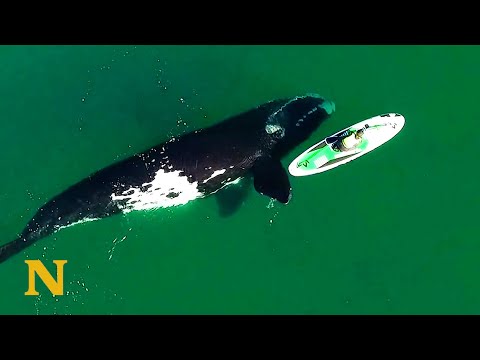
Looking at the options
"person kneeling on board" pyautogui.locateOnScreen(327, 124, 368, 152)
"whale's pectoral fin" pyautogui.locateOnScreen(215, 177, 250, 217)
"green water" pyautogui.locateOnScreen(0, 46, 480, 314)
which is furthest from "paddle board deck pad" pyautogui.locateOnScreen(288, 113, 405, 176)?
"whale's pectoral fin" pyautogui.locateOnScreen(215, 177, 250, 217)

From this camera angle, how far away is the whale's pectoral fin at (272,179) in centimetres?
1230

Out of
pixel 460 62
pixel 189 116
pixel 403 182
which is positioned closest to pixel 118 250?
pixel 189 116

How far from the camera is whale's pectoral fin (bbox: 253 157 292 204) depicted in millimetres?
12305

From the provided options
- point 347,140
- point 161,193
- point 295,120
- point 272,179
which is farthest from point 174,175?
point 347,140

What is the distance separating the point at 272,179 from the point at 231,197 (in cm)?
120

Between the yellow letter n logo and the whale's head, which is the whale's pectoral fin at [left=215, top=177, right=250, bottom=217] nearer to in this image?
the whale's head

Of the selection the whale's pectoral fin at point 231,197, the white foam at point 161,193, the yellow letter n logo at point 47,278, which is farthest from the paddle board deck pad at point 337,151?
the yellow letter n logo at point 47,278

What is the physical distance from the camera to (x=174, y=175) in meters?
12.7

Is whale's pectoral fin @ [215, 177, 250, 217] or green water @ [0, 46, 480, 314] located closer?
green water @ [0, 46, 480, 314]

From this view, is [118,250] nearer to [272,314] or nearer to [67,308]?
[67,308]

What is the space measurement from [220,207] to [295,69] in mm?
4127

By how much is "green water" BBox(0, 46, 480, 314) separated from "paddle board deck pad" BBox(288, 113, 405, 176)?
0.96 feet

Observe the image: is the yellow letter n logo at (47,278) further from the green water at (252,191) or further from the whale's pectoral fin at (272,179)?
the whale's pectoral fin at (272,179)

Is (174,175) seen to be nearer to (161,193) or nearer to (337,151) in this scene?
(161,193)
